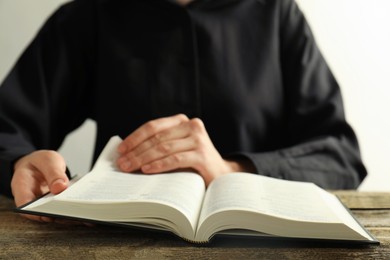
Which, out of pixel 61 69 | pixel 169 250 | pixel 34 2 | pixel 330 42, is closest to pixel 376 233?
pixel 169 250

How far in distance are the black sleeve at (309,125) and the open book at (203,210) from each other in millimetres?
245

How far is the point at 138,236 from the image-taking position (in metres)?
0.46

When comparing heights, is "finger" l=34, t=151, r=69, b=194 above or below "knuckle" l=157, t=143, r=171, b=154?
above

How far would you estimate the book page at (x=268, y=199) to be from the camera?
0.44 m

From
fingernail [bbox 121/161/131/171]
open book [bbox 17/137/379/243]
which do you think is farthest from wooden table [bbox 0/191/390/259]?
fingernail [bbox 121/161/131/171]

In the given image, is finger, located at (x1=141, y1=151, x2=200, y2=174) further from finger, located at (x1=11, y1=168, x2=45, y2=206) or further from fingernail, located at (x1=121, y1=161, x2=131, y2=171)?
finger, located at (x1=11, y1=168, x2=45, y2=206)

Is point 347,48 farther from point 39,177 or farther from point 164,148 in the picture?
point 39,177

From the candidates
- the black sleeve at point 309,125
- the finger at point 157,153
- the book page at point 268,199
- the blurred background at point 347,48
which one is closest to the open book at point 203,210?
the book page at point 268,199

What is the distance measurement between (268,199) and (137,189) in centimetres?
16

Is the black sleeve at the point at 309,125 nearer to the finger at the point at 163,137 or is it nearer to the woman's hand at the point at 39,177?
the finger at the point at 163,137

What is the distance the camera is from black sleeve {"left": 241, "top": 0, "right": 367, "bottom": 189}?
2.59 feet

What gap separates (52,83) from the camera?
38.7 inches

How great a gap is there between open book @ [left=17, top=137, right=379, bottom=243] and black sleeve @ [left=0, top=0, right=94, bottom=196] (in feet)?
1.52

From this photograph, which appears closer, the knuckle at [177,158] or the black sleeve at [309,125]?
the knuckle at [177,158]
